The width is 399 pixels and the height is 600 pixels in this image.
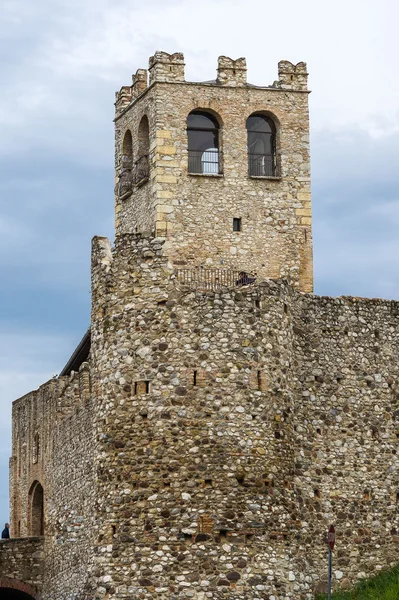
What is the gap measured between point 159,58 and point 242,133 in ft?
9.66

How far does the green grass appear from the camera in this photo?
37594 millimetres

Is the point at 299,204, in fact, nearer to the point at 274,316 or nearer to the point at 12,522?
the point at 274,316

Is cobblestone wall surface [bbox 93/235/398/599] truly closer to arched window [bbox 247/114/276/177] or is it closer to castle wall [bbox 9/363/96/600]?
castle wall [bbox 9/363/96/600]

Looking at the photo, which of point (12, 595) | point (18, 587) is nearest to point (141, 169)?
point (18, 587)

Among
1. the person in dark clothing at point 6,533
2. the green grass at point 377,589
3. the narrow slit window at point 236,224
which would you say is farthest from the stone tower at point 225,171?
the person in dark clothing at point 6,533

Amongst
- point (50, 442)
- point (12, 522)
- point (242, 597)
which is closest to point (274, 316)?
point (242, 597)

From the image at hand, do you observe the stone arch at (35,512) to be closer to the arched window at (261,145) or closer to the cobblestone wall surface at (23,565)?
the cobblestone wall surface at (23,565)

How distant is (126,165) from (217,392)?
10.8 metres

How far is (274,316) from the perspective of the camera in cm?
3872

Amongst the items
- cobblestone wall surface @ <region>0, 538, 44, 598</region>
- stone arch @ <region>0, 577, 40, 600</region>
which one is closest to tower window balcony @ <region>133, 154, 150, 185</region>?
cobblestone wall surface @ <region>0, 538, 44, 598</region>

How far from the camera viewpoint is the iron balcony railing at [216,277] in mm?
41219

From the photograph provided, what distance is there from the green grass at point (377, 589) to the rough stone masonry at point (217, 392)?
36 centimetres

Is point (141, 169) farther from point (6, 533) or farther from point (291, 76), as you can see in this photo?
point (6, 533)

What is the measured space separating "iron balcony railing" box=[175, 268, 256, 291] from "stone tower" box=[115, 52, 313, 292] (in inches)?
10.7
